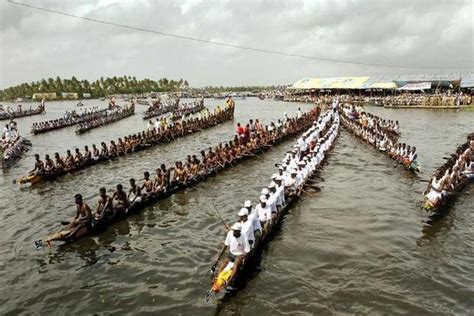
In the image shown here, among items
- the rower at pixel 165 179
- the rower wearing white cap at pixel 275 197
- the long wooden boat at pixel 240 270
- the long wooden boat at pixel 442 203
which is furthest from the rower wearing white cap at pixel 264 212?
Answer: the long wooden boat at pixel 442 203

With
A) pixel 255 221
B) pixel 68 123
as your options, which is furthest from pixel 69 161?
pixel 68 123

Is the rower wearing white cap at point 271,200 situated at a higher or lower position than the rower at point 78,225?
higher

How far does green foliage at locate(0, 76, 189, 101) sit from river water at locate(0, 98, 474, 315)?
119145 millimetres

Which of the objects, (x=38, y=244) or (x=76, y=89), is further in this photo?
(x=76, y=89)

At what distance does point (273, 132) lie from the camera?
30547 mm

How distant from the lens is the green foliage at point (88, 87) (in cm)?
13012

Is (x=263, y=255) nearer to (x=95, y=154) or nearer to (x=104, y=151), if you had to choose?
(x=95, y=154)

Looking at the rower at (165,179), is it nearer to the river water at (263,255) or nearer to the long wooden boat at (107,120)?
the river water at (263,255)

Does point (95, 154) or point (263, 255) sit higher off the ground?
point (95, 154)

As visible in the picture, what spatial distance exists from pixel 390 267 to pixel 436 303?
1806mm

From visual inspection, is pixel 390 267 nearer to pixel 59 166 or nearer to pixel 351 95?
pixel 59 166

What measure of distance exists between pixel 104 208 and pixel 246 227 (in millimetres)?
6109

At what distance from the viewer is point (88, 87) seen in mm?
134250

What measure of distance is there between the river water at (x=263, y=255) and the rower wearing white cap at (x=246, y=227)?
1.13m
